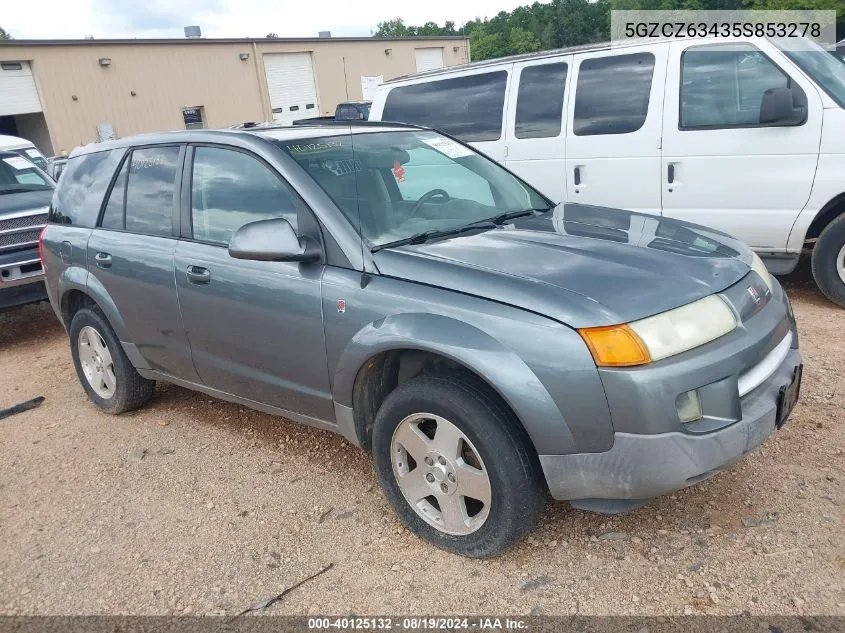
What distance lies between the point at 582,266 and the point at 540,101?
3874 millimetres

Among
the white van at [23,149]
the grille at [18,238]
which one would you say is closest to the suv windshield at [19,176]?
the white van at [23,149]

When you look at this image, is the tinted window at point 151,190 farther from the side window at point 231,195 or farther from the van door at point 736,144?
the van door at point 736,144

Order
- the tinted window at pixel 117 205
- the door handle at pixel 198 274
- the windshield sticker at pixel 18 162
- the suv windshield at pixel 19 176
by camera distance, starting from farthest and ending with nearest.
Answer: the windshield sticker at pixel 18 162, the suv windshield at pixel 19 176, the tinted window at pixel 117 205, the door handle at pixel 198 274

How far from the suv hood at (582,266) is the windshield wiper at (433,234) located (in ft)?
0.19

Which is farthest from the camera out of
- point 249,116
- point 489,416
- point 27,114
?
point 249,116

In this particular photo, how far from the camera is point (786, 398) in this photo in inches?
106

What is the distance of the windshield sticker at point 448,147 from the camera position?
3.99 m

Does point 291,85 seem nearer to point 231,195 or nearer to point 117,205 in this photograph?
point 117,205

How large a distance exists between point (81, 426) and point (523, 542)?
3.09 metres

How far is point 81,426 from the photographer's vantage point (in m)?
4.57

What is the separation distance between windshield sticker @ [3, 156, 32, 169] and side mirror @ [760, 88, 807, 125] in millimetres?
7471

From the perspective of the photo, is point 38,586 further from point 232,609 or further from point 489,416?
point 489,416

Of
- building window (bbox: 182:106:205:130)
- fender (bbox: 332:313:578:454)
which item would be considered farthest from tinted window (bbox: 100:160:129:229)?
building window (bbox: 182:106:205:130)

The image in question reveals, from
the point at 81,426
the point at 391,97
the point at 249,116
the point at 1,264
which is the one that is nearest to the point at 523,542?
the point at 81,426
